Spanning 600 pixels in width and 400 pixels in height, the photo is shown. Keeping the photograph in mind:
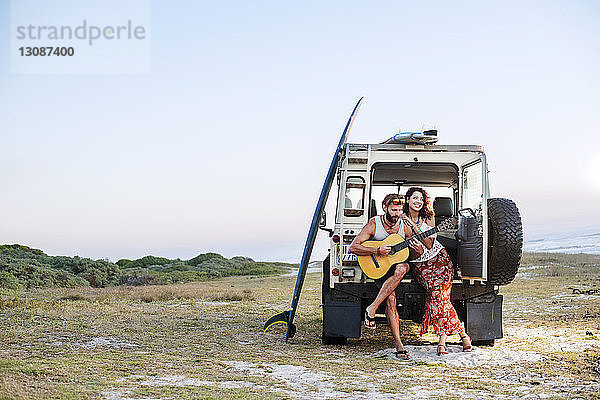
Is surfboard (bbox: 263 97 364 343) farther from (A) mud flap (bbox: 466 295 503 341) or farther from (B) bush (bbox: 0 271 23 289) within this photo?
(B) bush (bbox: 0 271 23 289)

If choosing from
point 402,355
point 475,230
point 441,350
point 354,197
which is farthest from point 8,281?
point 475,230

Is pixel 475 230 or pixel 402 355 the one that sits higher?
pixel 475 230

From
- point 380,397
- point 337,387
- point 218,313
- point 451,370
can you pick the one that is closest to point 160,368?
point 337,387

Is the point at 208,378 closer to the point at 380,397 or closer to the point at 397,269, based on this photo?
the point at 380,397

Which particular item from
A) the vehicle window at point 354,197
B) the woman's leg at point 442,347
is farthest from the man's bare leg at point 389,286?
the vehicle window at point 354,197

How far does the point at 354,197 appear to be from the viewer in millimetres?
8102

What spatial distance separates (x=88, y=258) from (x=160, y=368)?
17100mm

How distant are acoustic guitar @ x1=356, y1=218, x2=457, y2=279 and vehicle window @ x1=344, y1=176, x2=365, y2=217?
0.57 m

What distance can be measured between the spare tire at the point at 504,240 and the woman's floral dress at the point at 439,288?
0.52m

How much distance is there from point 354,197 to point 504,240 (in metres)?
1.87

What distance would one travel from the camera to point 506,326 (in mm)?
9766

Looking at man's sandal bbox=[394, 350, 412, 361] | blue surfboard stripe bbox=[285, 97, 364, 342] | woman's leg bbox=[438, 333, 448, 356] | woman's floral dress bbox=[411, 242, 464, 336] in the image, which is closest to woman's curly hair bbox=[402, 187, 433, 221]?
woman's floral dress bbox=[411, 242, 464, 336]

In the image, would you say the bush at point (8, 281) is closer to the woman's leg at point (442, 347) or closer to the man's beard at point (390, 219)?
the man's beard at point (390, 219)

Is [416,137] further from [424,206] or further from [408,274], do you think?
[408,274]
